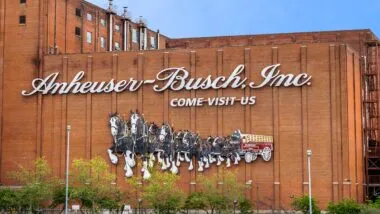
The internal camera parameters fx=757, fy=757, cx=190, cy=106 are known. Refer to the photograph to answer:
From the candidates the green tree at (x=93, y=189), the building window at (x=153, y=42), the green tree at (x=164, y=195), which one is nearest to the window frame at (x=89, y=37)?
the building window at (x=153, y=42)

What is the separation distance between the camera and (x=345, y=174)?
235ft

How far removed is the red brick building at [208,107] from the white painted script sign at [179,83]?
51 centimetres

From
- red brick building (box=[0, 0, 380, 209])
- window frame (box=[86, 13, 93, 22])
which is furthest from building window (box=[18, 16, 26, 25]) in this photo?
window frame (box=[86, 13, 93, 22])

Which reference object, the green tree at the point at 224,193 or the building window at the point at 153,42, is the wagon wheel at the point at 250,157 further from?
the building window at the point at 153,42

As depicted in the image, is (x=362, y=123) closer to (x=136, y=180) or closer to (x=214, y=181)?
(x=214, y=181)

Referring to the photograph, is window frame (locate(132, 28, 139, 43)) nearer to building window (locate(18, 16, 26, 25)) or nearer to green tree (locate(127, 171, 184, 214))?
building window (locate(18, 16, 26, 25))

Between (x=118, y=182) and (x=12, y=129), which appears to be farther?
(x=12, y=129)

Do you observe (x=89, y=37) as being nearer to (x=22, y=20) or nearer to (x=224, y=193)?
(x=22, y=20)

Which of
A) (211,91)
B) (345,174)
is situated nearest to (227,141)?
(211,91)

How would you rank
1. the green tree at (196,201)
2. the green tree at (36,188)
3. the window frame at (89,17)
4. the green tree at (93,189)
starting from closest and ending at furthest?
the green tree at (196,201)
the green tree at (36,188)
the green tree at (93,189)
the window frame at (89,17)

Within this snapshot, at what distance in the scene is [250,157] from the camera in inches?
2936

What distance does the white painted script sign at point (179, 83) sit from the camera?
7469cm

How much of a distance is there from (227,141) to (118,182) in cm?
1263

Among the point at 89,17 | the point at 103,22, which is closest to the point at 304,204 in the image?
the point at 89,17
